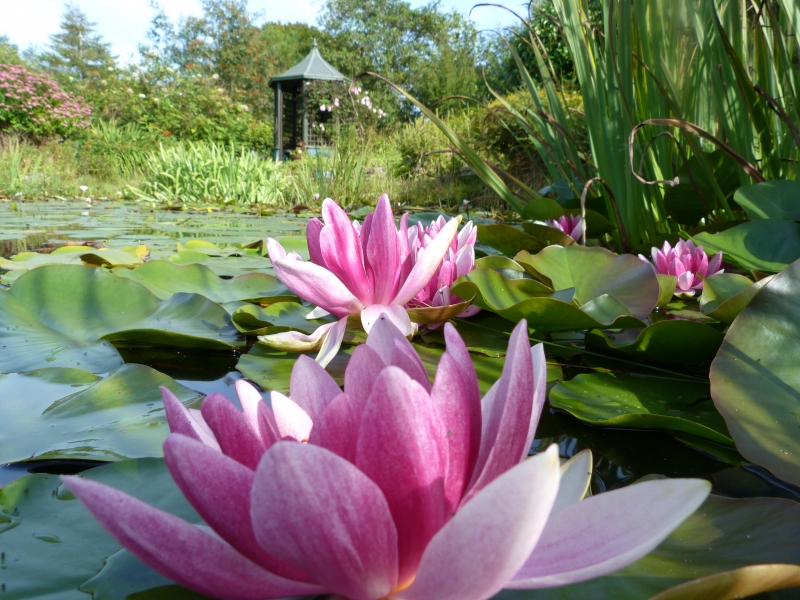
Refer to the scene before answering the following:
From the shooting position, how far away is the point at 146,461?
446mm

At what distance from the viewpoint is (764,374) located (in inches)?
19.5

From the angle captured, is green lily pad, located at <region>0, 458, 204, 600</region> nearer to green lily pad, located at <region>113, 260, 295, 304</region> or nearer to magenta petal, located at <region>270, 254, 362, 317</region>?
magenta petal, located at <region>270, 254, 362, 317</region>

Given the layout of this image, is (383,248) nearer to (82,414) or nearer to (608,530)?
(82,414)

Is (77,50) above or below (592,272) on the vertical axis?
above

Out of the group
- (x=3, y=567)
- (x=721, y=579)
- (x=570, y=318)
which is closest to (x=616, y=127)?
(x=570, y=318)

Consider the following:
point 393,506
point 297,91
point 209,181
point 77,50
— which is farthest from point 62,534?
point 77,50

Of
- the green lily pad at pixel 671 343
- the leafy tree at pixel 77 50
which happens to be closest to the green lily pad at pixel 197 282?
the green lily pad at pixel 671 343

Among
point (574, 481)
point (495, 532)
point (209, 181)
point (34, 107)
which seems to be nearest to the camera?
point (495, 532)

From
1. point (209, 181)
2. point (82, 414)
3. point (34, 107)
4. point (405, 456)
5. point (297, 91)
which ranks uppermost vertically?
point (297, 91)

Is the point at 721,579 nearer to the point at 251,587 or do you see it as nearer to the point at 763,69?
the point at 251,587

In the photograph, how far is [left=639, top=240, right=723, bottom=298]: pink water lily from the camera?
3.53 ft

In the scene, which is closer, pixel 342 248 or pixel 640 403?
pixel 640 403

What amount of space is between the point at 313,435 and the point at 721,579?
211mm

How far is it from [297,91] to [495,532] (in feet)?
49.6
